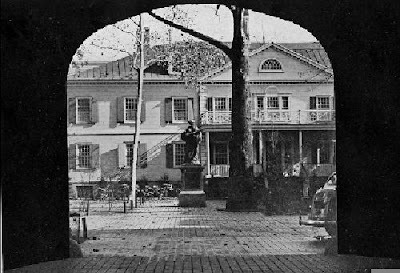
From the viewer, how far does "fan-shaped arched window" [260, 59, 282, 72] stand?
13098 mm

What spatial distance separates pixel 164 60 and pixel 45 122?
621cm

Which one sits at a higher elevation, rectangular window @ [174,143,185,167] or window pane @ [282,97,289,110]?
window pane @ [282,97,289,110]

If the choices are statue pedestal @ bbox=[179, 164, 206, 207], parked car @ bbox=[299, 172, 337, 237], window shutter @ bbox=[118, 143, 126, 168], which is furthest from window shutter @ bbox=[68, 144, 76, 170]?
parked car @ bbox=[299, 172, 337, 237]

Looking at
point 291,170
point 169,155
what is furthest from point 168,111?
point 291,170

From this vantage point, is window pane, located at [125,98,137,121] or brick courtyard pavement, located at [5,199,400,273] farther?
window pane, located at [125,98,137,121]

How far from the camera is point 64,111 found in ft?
27.4

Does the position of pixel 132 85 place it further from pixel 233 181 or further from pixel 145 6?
pixel 145 6

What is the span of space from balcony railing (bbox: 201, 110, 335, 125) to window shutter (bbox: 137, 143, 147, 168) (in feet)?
4.34

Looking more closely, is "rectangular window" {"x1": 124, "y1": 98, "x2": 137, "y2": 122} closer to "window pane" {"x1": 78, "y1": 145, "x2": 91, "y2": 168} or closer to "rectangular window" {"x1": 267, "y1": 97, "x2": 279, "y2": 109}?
"window pane" {"x1": 78, "y1": 145, "x2": 91, "y2": 168}

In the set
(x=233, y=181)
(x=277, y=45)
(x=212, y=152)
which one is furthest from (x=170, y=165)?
(x=277, y=45)

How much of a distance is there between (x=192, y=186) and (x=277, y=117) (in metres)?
2.61

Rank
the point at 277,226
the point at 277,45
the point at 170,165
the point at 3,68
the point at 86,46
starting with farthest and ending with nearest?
the point at 170,165 → the point at 277,45 → the point at 277,226 → the point at 86,46 → the point at 3,68

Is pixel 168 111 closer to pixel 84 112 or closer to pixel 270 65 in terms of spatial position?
pixel 84 112

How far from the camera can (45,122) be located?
8.10m
